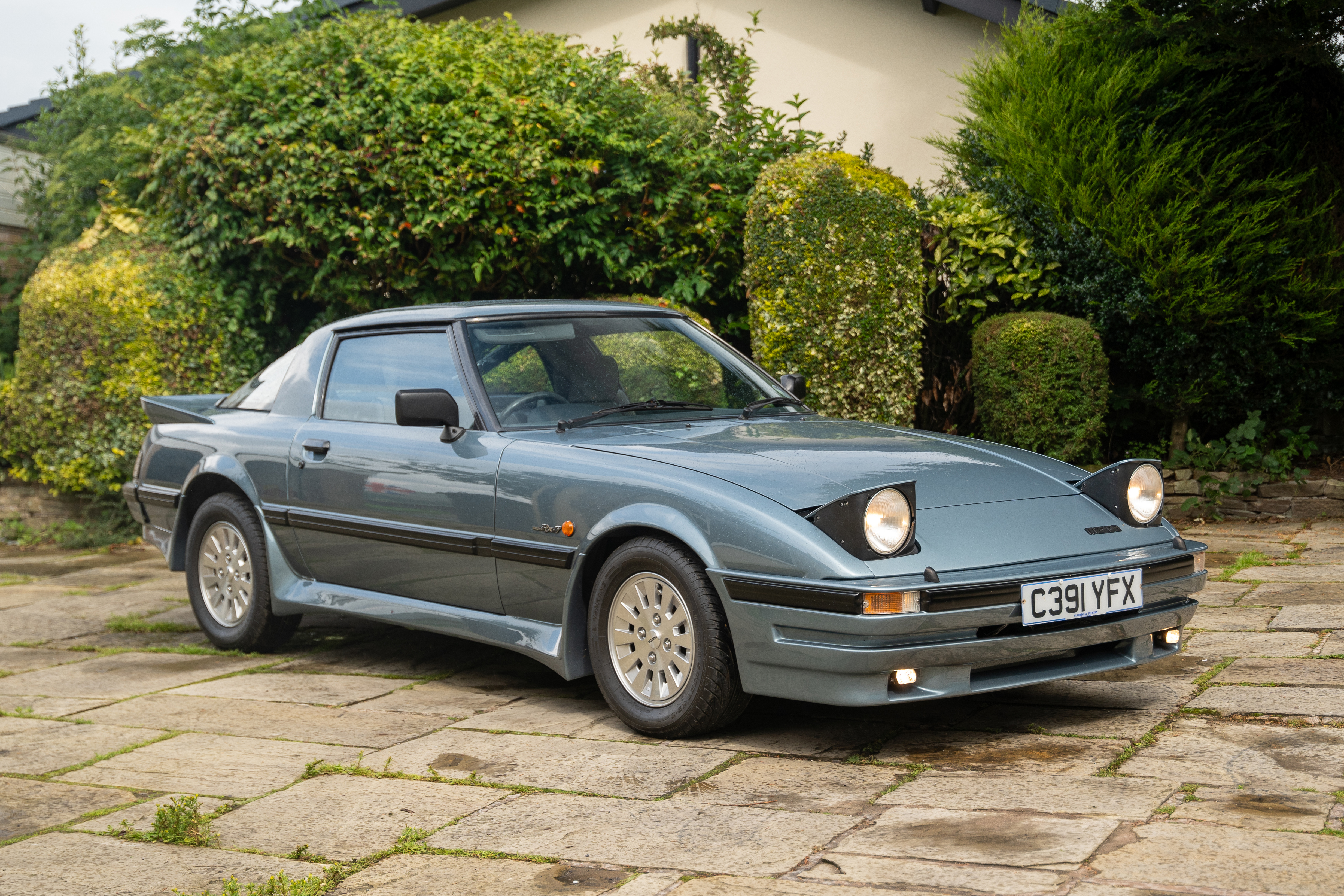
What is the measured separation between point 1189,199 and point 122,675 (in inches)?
259

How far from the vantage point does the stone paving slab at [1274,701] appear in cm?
403

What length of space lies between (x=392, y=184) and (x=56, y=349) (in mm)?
3335

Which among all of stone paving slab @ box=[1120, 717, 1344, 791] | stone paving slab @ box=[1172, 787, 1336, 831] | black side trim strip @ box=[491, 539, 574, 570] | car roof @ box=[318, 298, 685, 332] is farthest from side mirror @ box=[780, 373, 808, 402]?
stone paving slab @ box=[1172, 787, 1336, 831]

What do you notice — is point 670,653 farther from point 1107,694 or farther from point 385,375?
point 385,375

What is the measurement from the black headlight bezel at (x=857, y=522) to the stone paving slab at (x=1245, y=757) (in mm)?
854

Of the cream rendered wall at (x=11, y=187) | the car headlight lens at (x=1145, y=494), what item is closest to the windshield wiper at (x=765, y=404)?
the car headlight lens at (x=1145, y=494)

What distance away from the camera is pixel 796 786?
3555 mm

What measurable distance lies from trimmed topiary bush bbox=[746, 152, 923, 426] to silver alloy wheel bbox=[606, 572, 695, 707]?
4.17 metres

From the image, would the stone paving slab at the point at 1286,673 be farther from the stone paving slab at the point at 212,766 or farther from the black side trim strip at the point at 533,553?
the stone paving slab at the point at 212,766

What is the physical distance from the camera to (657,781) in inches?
144

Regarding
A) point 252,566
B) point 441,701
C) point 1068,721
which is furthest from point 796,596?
point 252,566

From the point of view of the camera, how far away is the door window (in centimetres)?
505

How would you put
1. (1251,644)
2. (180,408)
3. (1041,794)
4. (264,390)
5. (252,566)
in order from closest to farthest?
(1041,794), (1251,644), (252,566), (264,390), (180,408)

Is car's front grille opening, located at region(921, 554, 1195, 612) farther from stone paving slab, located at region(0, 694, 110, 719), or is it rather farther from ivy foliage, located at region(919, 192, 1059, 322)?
ivy foliage, located at region(919, 192, 1059, 322)
